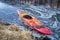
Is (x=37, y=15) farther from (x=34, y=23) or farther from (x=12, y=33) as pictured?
(x=12, y=33)

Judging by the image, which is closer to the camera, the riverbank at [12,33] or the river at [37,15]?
the riverbank at [12,33]

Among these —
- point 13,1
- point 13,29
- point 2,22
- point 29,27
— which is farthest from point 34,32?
point 13,1

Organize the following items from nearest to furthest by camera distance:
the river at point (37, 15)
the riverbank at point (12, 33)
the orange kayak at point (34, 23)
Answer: the riverbank at point (12, 33)
the orange kayak at point (34, 23)
the river at point (37, 15)

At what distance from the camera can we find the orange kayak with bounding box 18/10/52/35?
3.04 metres

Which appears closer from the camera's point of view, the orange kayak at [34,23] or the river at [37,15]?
the orange kayak at [34,23]

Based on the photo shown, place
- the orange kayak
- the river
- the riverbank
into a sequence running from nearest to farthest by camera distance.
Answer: the riverbank → the orange kayak → the river

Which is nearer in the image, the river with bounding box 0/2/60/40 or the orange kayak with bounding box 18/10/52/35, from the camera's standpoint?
the orange kayak with bounding box 18/10/52/35

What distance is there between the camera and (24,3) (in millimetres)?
3557

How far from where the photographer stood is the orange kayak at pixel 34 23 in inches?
120

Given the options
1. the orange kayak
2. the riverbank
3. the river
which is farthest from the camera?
the river

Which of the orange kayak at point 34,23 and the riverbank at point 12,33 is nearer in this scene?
the riverbank at point 12,33

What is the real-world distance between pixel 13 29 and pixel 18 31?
119 mm

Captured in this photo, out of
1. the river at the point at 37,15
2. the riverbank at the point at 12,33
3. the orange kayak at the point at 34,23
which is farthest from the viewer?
the river at the point at 37,15

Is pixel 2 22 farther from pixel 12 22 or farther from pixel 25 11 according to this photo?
pixel 25 11
